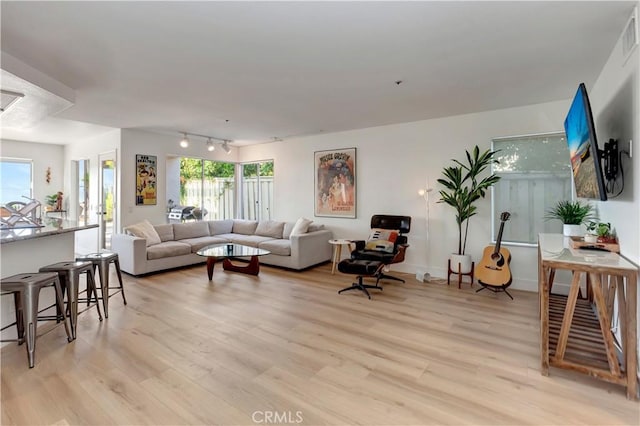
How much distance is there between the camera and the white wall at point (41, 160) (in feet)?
23.9

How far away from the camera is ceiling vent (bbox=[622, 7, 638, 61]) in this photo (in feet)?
6.99

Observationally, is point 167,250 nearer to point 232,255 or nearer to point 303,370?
point 232,255

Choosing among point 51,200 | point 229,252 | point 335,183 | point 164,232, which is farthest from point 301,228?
point 51,200

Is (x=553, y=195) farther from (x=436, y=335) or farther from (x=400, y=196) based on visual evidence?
(x=436, y=335)

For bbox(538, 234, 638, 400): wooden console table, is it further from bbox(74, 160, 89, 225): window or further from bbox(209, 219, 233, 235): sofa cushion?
bbox(74, 160, 89, 225): window

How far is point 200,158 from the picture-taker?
281 inches

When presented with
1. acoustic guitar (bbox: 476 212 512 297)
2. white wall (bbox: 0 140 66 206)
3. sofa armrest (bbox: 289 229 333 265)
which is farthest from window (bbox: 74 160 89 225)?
acoustic guitar (bbox: 476 212 512 297)

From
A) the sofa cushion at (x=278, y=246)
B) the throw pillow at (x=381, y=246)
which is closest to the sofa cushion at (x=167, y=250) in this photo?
the sofa cushion at (x=278, y=246)

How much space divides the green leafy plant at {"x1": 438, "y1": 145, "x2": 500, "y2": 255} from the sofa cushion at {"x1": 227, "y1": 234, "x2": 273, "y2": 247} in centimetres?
341

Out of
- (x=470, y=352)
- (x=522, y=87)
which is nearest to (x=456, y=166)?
Answer: (x=522, y=87)

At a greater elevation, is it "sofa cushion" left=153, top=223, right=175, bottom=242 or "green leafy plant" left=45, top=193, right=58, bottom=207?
"green leafy plant" left=45, top=193, right=58, bottom=207

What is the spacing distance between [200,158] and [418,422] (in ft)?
22.2

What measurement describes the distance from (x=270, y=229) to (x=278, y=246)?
102cm

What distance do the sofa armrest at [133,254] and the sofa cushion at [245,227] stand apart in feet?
7.30
